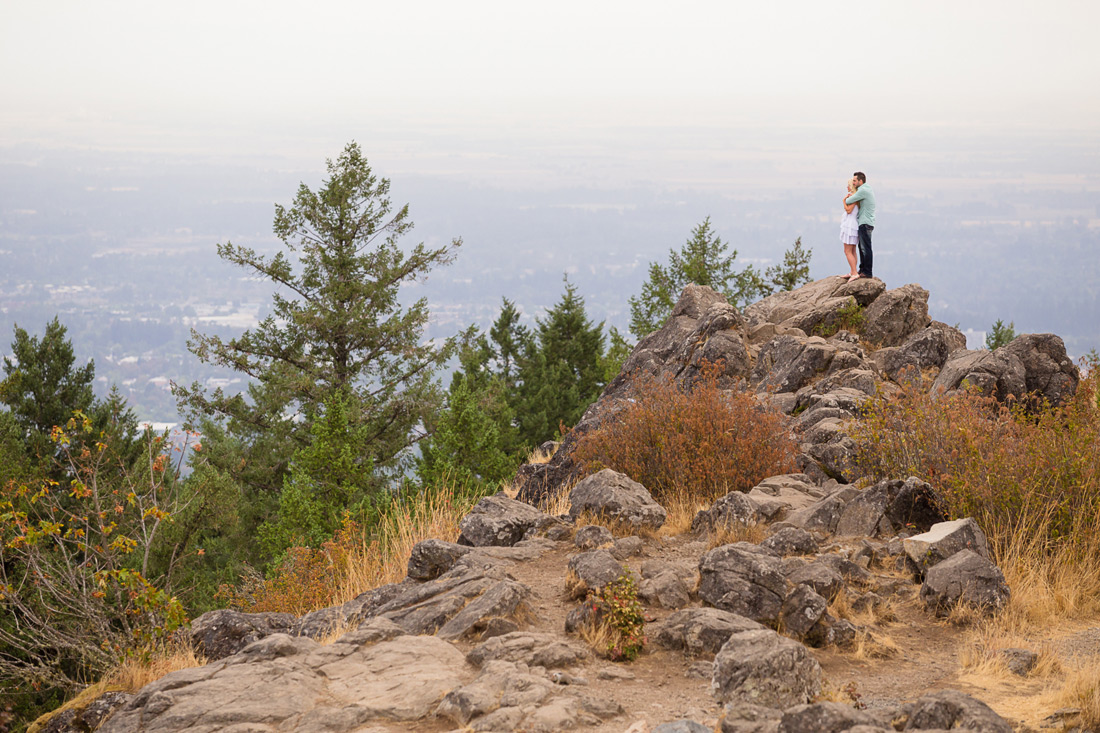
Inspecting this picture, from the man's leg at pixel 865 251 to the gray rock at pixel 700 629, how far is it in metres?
14.4

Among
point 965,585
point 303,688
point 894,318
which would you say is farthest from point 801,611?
point 894,318

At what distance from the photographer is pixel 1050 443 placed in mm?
7922

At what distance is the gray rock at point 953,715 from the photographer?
4.21 m

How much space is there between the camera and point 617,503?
9000mm

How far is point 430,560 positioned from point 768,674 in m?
4.09

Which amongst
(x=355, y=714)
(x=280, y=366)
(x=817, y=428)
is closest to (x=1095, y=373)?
(x=817, y=428)

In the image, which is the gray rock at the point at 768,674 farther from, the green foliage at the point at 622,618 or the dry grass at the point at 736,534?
the dry grass at the point at 736,534

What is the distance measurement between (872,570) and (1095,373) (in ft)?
18.3

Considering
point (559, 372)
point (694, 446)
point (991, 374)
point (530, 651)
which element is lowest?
point (559, 372)

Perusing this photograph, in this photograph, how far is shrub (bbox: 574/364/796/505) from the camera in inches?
420

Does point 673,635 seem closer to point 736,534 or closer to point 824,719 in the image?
point 824,719

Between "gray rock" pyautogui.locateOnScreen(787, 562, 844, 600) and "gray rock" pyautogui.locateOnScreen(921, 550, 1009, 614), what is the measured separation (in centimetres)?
79

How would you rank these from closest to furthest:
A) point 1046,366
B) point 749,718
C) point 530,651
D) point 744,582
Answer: point 749,718 → point 530,651 → point 744,582 → point 1046,366

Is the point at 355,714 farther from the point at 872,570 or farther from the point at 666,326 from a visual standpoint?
the point at 666,326
